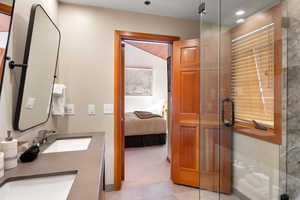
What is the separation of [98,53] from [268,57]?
81.4 inches

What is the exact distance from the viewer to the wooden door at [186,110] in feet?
7.97

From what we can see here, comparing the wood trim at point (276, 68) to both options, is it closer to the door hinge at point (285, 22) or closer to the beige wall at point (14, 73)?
the door hinge at point (285, 22)

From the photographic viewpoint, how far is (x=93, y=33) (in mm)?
2242

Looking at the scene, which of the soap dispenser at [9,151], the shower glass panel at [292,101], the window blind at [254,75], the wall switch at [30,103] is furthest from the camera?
the window blind at [254,75]

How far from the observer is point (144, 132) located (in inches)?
168

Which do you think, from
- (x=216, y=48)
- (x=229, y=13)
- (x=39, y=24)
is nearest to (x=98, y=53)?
(x=39, y=24)

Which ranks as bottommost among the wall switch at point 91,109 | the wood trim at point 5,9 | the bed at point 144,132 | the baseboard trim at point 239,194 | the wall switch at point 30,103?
the baseboard trim at point 239,194

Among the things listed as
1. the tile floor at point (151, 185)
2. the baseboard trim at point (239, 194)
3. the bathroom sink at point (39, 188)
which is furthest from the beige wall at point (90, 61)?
the baseboard trim at point (239, 194)

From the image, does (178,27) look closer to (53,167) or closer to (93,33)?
(93,33)

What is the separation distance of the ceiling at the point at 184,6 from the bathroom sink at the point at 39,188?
210 centimetres

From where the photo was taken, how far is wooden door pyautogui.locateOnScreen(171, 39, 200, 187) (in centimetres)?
243

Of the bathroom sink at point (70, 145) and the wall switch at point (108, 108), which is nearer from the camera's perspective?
the bathroom sink at point (70, 145)

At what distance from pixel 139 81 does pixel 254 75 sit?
198 inches

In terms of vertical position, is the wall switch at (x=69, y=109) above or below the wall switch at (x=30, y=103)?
below
